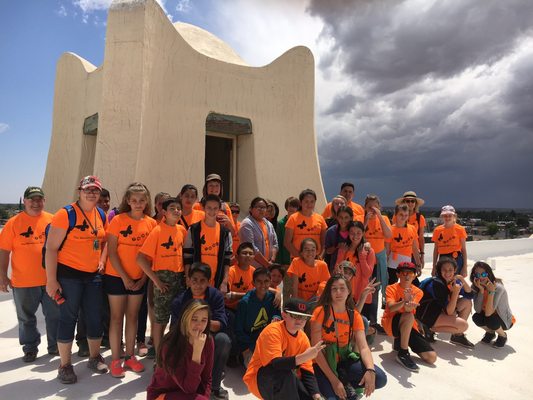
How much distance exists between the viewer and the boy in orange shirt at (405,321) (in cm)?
362

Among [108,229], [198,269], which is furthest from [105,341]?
[198,269]

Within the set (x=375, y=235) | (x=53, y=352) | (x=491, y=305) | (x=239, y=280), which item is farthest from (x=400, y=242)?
(x=53, y=352)

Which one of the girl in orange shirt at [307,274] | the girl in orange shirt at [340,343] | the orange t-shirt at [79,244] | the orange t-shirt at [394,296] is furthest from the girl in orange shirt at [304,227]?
the orange t-shirt at [79,244]

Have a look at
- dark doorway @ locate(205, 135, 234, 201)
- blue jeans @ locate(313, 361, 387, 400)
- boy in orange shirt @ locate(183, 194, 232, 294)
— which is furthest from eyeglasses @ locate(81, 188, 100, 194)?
dark doorway @ locate(205, 135, 234, 201)

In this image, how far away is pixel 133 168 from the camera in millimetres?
6105

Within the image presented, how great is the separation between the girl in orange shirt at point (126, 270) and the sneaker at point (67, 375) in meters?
0.27

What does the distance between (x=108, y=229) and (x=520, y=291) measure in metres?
6.83

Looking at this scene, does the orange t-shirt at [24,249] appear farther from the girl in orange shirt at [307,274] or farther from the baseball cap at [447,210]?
the baseball cap at [447,210]

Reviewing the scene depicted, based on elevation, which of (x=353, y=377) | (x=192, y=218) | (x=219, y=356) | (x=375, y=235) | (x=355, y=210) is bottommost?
(x=353, y=377)

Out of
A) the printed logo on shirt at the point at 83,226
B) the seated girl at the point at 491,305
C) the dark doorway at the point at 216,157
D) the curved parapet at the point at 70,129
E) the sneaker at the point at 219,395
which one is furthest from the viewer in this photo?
the dark doorway at the point at 216,157

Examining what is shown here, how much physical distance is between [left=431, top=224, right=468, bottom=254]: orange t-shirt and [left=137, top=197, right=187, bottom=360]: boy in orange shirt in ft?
11.1

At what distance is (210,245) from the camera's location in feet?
10.9

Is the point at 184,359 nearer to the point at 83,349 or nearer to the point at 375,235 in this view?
the point at 83,349

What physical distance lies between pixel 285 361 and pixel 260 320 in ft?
3.00
